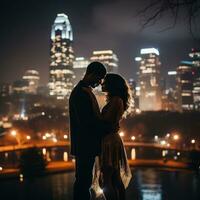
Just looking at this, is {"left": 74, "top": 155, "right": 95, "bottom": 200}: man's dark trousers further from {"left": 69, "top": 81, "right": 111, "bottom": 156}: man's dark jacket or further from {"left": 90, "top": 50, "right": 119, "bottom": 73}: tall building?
{"left": 90, "top": 50, "right": 119, "bottom": 73}: tall building

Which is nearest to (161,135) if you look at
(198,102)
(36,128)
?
(36,128)

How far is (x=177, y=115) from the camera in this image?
64.6m

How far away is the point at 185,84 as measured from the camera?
441 ft

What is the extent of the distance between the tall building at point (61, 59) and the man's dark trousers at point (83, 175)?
134m

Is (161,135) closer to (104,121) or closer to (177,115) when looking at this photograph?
(177,115)

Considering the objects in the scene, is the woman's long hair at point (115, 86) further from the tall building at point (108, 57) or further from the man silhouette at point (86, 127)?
the tall building at point (108, 57)

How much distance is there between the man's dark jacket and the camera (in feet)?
13.4

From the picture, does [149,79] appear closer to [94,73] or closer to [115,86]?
[115,86]

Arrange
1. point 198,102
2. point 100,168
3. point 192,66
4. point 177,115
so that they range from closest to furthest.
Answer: point 100,168 → point 177,115 → point 198,102 → point 192,66

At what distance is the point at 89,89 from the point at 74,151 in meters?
0.63

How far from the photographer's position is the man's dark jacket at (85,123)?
4098 mm

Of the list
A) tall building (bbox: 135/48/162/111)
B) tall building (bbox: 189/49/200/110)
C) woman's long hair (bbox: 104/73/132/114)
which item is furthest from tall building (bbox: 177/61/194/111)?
woman's long hair (bbox: 104/73/132/114)

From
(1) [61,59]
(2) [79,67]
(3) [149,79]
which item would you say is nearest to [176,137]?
(3) [149,79]

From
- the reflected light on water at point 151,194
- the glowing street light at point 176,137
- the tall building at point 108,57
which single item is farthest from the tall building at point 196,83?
the reflected light on water at point 151,194
